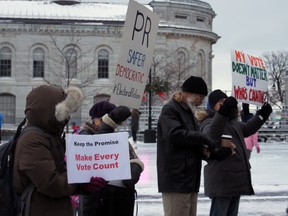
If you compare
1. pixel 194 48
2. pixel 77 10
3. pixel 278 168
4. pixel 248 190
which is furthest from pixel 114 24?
pixel 248 190

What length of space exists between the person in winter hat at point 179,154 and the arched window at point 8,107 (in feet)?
165

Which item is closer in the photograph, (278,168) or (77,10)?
(278,168)

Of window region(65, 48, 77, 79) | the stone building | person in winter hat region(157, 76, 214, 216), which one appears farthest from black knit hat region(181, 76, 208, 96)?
window region(65, 48, 77, 79)

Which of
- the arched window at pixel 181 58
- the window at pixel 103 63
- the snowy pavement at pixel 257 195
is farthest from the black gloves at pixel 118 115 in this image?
the window at pixel 103 63

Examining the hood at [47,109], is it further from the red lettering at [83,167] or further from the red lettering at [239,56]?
the red lettering at [239,56]

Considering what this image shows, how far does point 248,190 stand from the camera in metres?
6.06

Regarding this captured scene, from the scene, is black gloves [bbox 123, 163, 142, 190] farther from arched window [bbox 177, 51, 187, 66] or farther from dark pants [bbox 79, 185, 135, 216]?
arched window [bbox 177, 51, 187, 66]

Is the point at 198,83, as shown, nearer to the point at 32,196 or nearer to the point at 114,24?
the point at 32,196


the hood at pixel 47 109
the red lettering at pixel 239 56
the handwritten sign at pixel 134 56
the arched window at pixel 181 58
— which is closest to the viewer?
the hood at pixel 47 109

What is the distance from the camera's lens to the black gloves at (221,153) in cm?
546

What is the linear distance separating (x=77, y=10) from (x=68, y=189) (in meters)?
57.1

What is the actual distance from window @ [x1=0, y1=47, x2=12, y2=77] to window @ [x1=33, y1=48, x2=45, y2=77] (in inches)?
95.7

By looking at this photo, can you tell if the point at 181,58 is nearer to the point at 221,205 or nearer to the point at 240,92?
the point at 240,92

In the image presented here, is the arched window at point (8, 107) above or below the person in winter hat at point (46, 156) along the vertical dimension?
above
